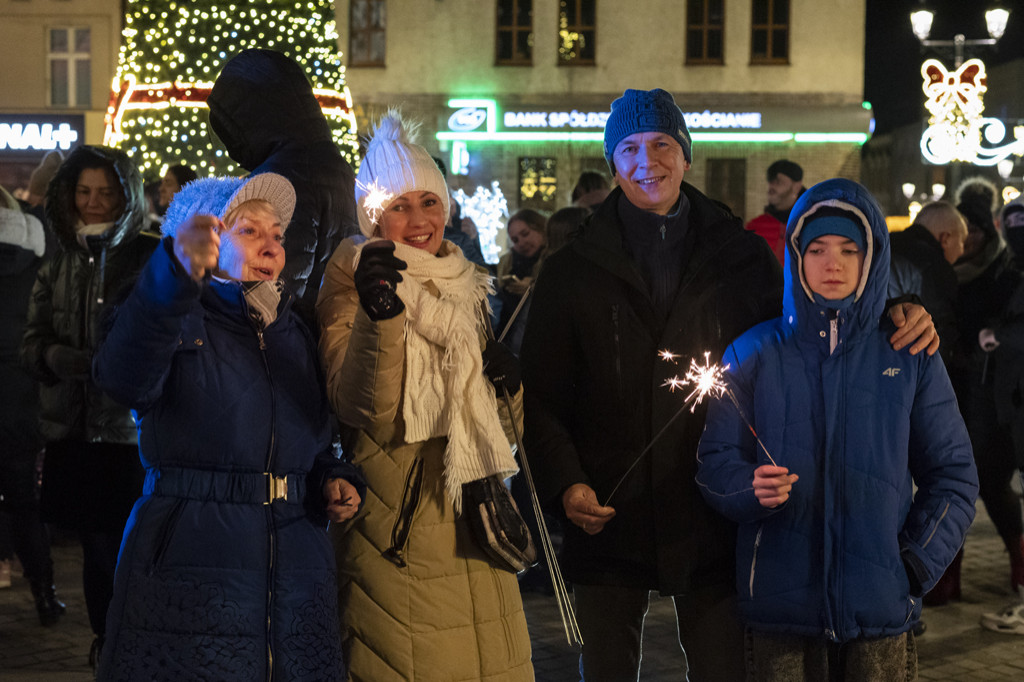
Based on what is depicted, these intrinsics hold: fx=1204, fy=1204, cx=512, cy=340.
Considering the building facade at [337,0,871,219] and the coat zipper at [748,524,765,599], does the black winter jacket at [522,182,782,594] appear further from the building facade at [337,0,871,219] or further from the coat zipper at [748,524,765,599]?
the building facade at [337,0,871,219]

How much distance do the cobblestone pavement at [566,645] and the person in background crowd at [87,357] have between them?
737 millimetres

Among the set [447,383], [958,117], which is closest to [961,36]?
[958,117]

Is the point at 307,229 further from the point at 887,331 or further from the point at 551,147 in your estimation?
the point at 551,147

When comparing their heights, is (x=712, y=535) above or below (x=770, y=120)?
below

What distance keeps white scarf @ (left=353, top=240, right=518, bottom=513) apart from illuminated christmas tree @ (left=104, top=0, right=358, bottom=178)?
4234 mm

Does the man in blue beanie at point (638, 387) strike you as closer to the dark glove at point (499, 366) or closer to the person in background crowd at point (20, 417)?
the dark glove at point (499, 366)

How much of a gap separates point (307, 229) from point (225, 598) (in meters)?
2.06

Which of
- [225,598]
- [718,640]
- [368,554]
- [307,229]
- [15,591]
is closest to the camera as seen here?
[225,598]

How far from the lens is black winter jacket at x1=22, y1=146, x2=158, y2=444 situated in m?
5.00

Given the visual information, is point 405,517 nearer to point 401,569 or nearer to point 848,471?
point 401,569

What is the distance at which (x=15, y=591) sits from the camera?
7043mm

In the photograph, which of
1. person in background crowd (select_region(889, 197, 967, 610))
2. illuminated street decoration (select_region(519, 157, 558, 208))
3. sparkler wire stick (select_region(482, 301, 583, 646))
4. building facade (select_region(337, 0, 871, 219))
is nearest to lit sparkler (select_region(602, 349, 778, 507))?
sparkler wire stick (select_region(482, 301, 583, 646))

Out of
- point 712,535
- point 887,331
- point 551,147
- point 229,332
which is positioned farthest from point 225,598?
point 551,147

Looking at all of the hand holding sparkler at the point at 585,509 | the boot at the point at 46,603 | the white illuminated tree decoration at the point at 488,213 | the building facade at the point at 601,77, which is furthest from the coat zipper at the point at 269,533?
the building facade at the point at 601,77
